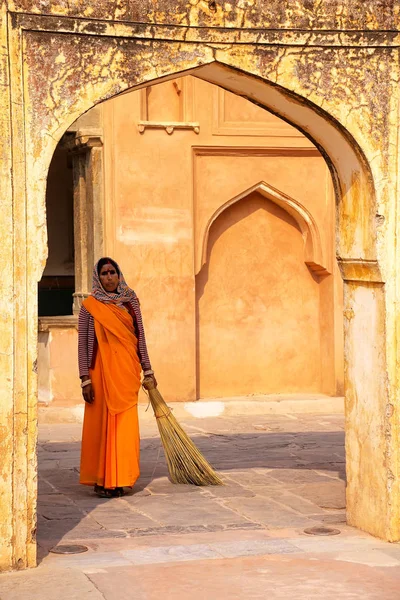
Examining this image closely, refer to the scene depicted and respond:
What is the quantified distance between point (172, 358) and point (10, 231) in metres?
6.63

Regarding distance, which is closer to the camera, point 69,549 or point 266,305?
point 69,549

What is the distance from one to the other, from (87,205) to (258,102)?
19.1 feet

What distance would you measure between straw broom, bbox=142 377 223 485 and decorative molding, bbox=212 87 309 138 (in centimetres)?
482

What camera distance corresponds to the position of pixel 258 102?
7.02 metres

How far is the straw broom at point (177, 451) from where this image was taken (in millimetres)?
8477

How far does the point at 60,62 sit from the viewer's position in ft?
20.2

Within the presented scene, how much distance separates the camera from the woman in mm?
8320

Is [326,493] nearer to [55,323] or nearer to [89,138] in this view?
[55,323]

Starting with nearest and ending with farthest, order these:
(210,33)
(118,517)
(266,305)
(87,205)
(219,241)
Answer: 1. (210,33)
2. (118,517)
3. (87,205)
4. (219,241)
5. (266,305)

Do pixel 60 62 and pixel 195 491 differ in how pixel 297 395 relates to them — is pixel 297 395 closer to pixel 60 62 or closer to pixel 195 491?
pixel 195 491

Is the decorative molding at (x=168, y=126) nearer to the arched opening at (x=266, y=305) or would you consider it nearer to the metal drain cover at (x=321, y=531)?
the arched opening at (x=266, y=305)

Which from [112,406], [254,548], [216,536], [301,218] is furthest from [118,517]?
[301,218]

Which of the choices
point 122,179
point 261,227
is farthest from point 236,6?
point 261,227

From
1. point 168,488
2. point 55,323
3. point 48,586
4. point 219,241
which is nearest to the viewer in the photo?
point 48,586
